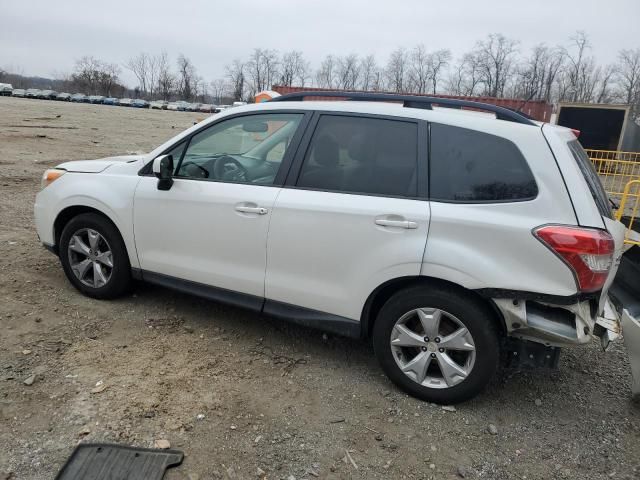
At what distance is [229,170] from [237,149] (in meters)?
0.25

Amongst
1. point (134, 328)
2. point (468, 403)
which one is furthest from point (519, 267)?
point (134, 328)

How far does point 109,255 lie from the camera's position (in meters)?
4.07

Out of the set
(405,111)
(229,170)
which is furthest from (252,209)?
(405,111)

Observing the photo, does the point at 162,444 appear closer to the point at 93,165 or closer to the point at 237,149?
the point at 237,149

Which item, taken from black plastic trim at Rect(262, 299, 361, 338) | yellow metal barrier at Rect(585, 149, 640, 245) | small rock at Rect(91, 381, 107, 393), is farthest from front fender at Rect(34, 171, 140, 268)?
yellow metal barrier at Rect(585, 149, 640, 245)

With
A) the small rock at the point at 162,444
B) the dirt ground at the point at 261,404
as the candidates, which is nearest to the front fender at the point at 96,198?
the dirt ground at the point at 261,404

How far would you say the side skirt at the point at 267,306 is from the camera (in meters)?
3.25

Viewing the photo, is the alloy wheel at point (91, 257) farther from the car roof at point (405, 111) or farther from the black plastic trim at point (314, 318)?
the car roof at point (405, 111)

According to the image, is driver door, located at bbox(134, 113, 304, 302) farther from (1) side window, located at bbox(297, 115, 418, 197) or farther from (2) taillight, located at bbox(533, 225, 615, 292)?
(2) taillight, located at bbox(533, 225, 615, 292)

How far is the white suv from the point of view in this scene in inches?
107

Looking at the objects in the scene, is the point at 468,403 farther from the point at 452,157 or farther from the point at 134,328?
the point at 134,328

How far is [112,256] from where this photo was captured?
4.05 meters

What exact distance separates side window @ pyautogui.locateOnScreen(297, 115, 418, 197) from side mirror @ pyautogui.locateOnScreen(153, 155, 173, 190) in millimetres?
1027

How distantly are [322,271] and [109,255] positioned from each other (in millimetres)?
1928
